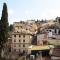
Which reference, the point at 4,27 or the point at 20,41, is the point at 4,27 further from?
the point at 20,41

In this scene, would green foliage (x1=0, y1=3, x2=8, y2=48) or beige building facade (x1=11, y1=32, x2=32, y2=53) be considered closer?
green foliage (x1=0, y1=3, x2=8, y2=48)

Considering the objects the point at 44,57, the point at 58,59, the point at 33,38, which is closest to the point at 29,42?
the point at 33,38

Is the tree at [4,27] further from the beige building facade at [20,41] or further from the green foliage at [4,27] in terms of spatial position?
the beige building facade at [20,41]

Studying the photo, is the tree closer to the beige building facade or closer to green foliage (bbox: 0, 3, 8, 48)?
green foliage (bbox: 0, 3, 8, 48)

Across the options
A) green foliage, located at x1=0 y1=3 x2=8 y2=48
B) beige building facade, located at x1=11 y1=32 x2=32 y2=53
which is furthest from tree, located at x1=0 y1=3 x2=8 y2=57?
beige building facade, located at x1=11 y1=32 x2=32 y2=53

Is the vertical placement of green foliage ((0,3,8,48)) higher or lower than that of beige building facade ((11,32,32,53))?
higher

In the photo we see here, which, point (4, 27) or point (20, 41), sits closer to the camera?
point (4, 27)

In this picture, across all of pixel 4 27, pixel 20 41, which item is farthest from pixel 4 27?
pixel 20 41

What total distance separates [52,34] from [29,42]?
3.61 metres

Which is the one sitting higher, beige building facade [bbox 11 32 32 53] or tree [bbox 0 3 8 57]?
tree [bbox 0 3 8 57]

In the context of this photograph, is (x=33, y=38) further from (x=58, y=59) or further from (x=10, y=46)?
(x=58, y=59)

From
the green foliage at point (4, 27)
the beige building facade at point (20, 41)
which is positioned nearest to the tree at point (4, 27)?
the green foliage at point (4, 27)

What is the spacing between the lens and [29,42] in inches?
1184

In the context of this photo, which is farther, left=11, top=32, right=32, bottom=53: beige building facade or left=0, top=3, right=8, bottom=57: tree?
left=11, top=32, right=32, bottom=53: beige building facade
